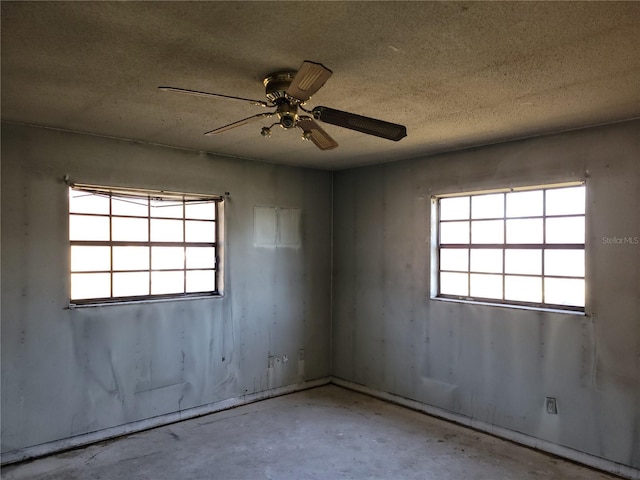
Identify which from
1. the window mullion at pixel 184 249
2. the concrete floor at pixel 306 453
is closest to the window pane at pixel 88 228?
the window mullion at pixel 184 249

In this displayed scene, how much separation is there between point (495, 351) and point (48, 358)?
3902 mm

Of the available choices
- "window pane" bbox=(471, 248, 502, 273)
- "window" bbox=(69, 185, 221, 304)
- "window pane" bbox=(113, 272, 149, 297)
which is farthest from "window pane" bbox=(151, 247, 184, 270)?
"window pane" bbox=(471, 248, 502, 273)

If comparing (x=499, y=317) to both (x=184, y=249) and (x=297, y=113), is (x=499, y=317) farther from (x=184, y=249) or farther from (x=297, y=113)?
(x=184, y=249)

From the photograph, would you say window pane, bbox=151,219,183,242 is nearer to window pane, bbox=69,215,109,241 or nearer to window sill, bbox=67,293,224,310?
window pane, bbox=69,215,109,241

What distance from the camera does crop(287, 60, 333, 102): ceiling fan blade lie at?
1.79 meters

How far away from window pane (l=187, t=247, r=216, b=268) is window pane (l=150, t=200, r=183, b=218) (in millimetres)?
384

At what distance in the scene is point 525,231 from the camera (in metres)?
3.96

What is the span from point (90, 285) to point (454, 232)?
3.54 meters

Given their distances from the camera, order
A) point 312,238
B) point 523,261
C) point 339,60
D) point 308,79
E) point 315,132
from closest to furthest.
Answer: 1. point 308,79
2. point 339,60
3. point 315,132
4. point 523,261
5. point 312,238

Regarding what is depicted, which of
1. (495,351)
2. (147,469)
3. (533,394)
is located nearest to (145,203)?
(147,469)

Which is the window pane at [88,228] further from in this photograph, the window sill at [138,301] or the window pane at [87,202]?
the window sill at [138,301]

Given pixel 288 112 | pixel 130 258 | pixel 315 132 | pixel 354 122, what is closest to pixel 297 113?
pixel 288 112

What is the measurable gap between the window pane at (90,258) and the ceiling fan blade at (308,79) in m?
2.72

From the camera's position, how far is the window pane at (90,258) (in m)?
3.80
